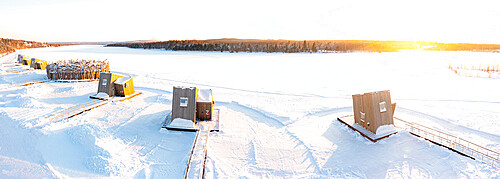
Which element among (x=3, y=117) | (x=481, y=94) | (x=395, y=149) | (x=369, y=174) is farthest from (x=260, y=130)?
(x=481, y=94)

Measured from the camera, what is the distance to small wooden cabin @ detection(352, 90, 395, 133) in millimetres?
12281

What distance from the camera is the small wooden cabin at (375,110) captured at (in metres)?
12.3

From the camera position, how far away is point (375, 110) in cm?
1225

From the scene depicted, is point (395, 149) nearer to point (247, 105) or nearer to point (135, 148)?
point (247, 105)

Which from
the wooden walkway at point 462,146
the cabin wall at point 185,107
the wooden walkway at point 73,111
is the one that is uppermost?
the cabin wall at point 185,107

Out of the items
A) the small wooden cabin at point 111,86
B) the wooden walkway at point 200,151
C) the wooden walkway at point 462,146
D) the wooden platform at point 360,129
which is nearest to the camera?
the wooden walkway at point 200,151

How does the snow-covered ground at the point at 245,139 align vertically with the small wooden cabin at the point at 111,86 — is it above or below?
below

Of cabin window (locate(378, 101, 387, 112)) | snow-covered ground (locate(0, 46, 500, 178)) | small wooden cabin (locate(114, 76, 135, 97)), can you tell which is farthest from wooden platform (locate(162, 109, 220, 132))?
cabin window (locate(378, 101, 387, 112))

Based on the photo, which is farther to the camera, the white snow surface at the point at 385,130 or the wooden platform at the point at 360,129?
the white snow surface at the point at 385,130

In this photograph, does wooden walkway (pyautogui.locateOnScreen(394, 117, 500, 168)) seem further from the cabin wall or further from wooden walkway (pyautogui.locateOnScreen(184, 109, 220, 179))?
the cabin wall

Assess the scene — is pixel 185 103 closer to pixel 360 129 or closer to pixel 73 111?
pixel 73 111

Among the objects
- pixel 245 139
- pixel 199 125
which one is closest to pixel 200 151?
pixel 245 139

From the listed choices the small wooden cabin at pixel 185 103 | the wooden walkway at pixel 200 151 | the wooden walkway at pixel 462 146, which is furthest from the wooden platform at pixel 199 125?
the wooden walkway at pixel 462 146

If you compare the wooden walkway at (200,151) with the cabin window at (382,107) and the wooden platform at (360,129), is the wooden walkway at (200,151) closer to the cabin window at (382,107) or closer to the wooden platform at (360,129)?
the wooden platform at (360,129)
